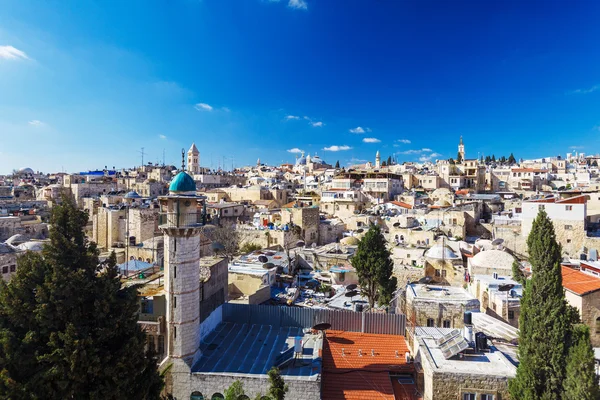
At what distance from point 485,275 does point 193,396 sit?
14938mm

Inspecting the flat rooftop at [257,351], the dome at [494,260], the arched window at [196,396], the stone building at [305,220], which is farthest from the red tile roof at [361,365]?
the stone building at [305,220]

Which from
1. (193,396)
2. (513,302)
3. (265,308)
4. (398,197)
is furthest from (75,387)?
(398,197)

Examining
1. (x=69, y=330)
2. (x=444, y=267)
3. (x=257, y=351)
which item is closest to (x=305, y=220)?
(x=444, y=267)

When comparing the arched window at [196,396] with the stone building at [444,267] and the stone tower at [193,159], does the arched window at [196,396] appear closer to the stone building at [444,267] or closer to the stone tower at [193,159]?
the stone building at [444,267]

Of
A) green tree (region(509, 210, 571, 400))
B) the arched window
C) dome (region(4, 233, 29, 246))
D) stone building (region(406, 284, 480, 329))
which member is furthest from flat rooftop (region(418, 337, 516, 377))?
dome (region(4, 233, 29, 246))

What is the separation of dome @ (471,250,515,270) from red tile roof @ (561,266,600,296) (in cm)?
362

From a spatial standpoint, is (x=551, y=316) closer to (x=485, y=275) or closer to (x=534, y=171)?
(x=485, y=275)

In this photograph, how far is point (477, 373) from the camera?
877 cm

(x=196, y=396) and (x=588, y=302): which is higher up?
(x=588, y=302)

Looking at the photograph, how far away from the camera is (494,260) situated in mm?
18875

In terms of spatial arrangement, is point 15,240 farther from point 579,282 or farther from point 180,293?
point 579,282

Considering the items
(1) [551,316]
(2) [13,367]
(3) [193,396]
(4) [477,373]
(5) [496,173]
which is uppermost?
(5) [496,173]

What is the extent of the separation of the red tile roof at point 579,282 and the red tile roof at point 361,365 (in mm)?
7044

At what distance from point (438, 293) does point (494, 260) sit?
274 inches
